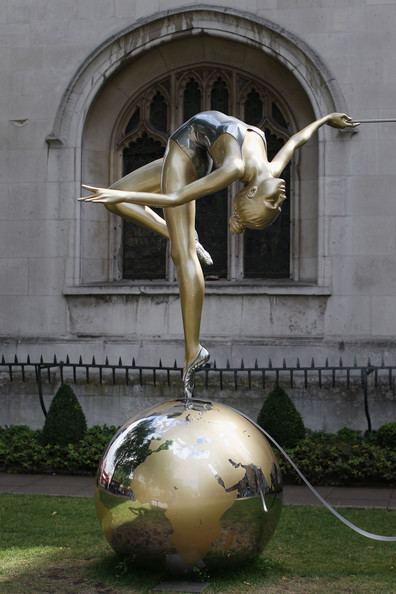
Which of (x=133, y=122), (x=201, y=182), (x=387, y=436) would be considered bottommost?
(x=387, y=436)

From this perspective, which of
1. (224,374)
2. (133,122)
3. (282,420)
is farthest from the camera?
(133,122)

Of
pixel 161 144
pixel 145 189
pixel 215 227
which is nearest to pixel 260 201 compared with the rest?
pixel 145 189

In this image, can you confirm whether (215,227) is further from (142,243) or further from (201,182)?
(201,182)

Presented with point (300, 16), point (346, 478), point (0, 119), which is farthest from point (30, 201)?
point (346, 478)

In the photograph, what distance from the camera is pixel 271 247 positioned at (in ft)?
53.6

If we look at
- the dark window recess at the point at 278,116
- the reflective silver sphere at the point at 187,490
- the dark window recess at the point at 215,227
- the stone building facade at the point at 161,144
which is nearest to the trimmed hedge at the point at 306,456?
the stone building facade at the point at 161,144

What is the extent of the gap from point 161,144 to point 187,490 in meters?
10.6

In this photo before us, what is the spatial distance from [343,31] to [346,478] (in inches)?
263

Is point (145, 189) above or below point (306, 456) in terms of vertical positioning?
above

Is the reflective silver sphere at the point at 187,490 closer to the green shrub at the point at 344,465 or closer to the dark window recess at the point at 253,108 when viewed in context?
the green shrub at the point at 344,465

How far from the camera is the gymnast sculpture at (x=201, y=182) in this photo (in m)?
7.54

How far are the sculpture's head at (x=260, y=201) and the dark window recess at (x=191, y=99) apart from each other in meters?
9.33

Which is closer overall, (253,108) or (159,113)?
(253,108)

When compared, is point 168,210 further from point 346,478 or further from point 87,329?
point 87,329
